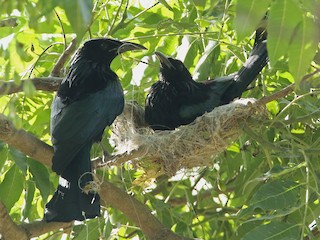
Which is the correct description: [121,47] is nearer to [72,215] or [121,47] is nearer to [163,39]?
[163,39]

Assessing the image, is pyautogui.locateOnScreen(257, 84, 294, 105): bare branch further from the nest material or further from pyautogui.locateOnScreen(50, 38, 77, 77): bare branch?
pyautogui.locateOnScreen(50, 38, 77, 77): bare branch

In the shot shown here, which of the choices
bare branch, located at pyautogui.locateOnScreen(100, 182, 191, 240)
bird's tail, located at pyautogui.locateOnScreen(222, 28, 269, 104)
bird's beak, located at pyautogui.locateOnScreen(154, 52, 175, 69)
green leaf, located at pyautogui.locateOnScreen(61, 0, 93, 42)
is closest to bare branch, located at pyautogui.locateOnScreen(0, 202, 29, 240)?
Result: bare branch, located at pyautogui.locateOnScreen(100, 182, 191, 240)

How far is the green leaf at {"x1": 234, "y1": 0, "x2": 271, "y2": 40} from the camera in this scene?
2223 mm

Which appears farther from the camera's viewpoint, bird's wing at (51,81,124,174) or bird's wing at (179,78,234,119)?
bird's wing at (179,78,234,119)

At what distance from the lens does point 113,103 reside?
473 cm

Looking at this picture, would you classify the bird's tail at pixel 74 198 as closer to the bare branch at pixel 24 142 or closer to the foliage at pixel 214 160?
the foliage at pixel 214 160

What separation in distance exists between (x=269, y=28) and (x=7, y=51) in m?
0.79

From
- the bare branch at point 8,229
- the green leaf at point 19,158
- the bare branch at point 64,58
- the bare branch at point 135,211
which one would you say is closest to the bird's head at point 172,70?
the bare branch at point 64,58

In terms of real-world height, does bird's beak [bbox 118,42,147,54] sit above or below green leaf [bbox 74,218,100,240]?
above

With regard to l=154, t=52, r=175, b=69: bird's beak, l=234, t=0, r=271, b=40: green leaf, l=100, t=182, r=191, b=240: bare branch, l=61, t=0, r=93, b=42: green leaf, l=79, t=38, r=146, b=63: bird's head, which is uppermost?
l=61, t=0, r=93, b=42: green leaf

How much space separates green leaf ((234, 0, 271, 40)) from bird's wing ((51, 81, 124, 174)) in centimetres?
194

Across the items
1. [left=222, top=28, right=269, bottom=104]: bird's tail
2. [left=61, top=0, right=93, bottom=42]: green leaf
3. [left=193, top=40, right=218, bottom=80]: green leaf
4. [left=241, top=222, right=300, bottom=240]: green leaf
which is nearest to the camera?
[left=61, top=0, right=93, bottom=42]: green leaf

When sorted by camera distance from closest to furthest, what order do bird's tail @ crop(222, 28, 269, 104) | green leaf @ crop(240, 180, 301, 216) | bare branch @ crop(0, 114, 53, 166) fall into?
green leaf @ crop(240, 180, 301, 216) < bare branch @ crop(0, 114, 53, 166) < bird's tail @ crop(222, 28, 269, 104)

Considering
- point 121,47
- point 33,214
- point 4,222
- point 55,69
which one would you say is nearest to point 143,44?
point 121,47
